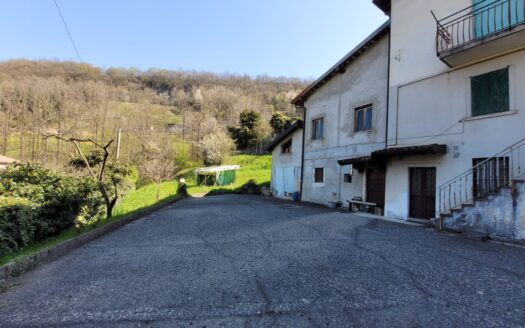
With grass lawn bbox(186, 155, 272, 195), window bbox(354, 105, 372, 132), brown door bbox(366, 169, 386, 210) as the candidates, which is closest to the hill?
grass lawn bbox(186, 155, 272, 195)

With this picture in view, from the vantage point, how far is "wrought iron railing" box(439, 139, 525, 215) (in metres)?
7.35

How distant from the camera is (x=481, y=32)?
835 cm

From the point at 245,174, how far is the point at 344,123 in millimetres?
17166

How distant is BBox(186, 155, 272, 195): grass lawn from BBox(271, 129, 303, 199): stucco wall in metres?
4.65

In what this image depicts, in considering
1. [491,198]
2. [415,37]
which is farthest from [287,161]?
[491,198]

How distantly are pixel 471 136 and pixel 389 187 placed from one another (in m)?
3.33

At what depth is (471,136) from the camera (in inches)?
330

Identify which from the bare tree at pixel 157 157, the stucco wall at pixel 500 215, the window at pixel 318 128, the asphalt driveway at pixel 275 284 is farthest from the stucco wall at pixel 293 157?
the asphalt driveway at pixel 275 284

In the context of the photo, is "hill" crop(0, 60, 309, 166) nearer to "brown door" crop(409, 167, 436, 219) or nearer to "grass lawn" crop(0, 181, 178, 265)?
"grass lawn" crop(0, 181, 178, 265)

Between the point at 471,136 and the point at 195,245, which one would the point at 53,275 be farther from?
the point at 471,136

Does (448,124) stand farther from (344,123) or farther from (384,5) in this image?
(384,5)

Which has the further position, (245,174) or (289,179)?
(245,174)

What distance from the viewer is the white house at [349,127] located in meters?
11.9

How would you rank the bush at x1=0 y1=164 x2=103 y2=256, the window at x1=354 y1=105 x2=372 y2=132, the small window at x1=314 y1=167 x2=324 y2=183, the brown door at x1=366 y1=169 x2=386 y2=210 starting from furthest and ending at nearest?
the small window at x1=314 y1=167 x2=324 y2=183 < the window at x1=354 y1=105 x2=372 y2=132 < the brown door at x1=366 y1=169 x2=386 y2=210 < the bush at x1=0 y1=164 x2=103 y2=256
